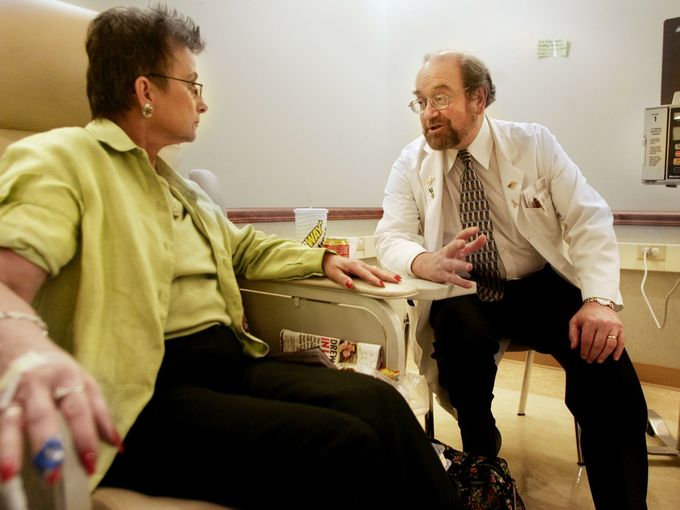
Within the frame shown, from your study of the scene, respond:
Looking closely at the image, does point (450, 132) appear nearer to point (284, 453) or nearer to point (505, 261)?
point (505, 261)

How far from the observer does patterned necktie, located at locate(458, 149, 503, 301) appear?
5.01 ft

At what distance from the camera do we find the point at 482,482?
1160mm

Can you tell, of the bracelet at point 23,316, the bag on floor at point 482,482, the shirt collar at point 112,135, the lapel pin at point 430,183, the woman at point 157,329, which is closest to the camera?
the bracelet at point 23,316

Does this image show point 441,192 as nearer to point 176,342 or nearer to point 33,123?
point 176,342

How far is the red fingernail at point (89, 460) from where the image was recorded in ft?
1.34

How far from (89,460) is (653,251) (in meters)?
2.35

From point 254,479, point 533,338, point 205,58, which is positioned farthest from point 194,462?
point 205,58

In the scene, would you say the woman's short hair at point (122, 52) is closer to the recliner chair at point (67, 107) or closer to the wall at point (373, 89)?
the recliner chair at point (67, 107)

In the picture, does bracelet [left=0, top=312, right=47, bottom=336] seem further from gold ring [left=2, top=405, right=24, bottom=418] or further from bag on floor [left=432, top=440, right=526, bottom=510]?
bag on floor [left=432, top=440, right=526, bottom=510]

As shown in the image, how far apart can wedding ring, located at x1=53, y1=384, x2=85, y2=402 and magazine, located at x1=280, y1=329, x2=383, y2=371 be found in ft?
2.25

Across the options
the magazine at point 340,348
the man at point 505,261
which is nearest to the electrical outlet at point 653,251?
the man at point 505,261

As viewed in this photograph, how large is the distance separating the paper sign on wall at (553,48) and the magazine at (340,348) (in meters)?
1.98

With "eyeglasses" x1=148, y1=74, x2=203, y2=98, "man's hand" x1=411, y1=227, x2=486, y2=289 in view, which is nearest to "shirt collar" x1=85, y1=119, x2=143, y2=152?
"eyeglasses" x1=148, y1=74, x2=203, y2=98

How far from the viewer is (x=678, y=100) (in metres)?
1.73
